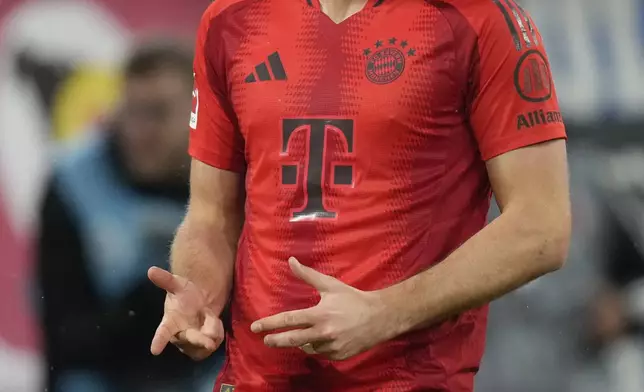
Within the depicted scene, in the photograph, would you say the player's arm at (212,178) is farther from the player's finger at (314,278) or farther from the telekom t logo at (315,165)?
the player's finger at (314,278)

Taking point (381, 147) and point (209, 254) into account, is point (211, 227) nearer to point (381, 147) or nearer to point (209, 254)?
point (209, 254)

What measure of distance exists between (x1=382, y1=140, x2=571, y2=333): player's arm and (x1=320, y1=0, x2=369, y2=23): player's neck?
317mm

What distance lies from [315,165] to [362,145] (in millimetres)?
79

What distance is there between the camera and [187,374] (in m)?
2.07

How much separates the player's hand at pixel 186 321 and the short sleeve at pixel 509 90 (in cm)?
45

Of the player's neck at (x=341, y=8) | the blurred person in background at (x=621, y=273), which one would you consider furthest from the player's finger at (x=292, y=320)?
the blurred person in background at (x=621, y=273)

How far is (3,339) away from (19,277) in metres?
0.15

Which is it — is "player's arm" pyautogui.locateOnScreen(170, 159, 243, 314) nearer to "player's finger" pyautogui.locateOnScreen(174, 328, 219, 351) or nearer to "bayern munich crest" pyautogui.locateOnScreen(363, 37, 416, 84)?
"player's finger" pyautogui.locateOnScreen(174, 328, 219, 351)

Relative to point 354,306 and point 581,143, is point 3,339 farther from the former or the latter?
point 581,143

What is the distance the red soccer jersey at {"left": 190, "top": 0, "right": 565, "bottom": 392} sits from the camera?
46.4 inches

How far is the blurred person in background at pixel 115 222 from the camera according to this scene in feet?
6.68

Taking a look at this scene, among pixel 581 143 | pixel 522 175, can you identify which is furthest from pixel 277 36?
pixel 581 143

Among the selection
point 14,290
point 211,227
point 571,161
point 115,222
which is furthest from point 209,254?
point 571,161

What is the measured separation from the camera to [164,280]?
117 centimetres
